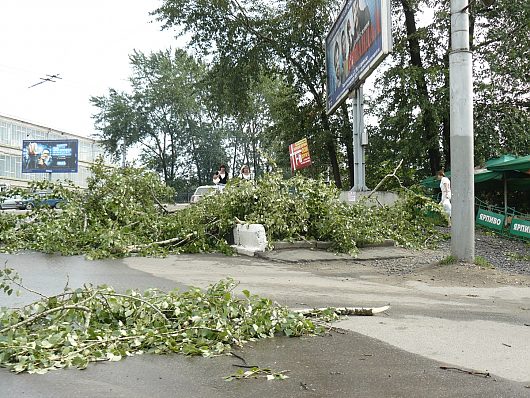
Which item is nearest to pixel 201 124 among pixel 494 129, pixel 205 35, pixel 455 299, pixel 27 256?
pixel 205 35

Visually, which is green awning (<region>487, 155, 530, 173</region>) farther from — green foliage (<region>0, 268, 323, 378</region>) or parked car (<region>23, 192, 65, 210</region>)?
green foliage (<region>0, 268, 323, 378</region>)

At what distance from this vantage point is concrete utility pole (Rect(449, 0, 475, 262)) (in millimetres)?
9891

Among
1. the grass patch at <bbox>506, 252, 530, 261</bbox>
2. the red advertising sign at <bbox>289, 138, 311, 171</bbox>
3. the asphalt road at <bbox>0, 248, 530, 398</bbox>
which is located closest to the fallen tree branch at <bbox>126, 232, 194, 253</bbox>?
the asphalt road at <bbox>0, 248, 530, 398</bbox>

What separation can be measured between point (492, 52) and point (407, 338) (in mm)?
19237

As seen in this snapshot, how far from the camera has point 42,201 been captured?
42.9ft

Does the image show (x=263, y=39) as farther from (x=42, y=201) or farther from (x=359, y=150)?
(x=42, y=201)

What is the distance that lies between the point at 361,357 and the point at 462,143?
6.68m

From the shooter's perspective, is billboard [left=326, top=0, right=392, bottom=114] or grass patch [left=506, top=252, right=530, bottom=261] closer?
grass patch [left=506, top=252, right=530, bottom=261]

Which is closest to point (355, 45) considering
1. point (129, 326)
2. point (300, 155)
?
point (300, 155)

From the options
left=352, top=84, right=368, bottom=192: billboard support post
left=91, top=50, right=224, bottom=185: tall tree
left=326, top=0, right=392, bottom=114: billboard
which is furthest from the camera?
left=91, top=50, right=224, bottom=185: tall tree

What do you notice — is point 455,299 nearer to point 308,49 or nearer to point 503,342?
point 503,342

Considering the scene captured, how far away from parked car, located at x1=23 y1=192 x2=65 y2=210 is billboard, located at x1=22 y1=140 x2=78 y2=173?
44402mm

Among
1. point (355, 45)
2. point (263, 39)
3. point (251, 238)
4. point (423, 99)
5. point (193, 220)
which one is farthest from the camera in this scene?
point (263, 39)

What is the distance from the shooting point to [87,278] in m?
8.28
